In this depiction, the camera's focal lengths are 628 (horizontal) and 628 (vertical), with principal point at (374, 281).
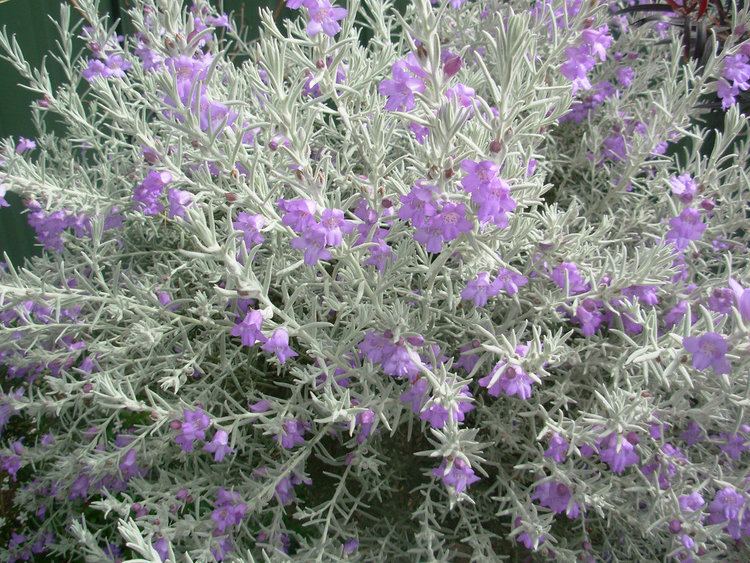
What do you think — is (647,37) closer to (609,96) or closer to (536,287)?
(609,96)

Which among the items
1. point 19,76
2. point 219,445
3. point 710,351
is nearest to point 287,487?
point 219,445

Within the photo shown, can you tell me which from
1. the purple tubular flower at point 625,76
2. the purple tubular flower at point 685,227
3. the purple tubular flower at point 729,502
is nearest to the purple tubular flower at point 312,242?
the purple tubular flower at point 685,227

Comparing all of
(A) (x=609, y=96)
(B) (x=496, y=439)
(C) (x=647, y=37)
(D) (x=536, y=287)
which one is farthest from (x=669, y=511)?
(C) (x=647, y=37)

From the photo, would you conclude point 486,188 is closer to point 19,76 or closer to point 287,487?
point 287,487

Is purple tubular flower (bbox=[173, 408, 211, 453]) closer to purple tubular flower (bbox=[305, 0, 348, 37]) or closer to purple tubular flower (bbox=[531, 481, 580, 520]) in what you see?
purple tubular flower (bbox=[531, 481, 580, 520])

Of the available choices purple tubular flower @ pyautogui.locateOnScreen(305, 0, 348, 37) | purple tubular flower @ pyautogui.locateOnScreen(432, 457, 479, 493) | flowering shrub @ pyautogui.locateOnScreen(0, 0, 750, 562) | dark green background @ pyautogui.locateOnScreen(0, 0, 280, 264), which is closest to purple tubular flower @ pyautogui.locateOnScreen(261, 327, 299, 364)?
flowering shrub @ pyautogui.locateOnScreen(0, 0, 750, 562)

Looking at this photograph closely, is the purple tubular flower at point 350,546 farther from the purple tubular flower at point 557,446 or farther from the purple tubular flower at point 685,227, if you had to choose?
the purple tubular flower at point 685,227
